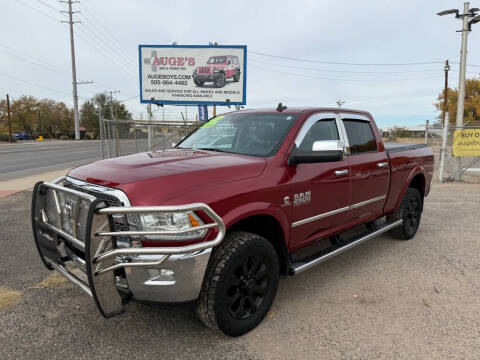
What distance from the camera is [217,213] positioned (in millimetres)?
2557

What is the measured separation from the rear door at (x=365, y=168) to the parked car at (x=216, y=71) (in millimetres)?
8141

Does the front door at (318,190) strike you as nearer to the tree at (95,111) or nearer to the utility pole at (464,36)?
the utility pole at (464,36)

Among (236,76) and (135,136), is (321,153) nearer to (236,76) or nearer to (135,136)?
(135,136)

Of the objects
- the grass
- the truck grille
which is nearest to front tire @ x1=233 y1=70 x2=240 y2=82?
the grass

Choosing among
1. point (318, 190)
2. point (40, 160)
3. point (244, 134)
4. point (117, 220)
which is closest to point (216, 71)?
point (244, 134)

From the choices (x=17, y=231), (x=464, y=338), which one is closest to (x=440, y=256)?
(x=464, y=338)

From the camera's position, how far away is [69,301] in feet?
11.3

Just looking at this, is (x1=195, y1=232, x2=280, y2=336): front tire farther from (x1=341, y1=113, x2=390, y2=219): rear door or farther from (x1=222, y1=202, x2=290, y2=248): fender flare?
(x1=341, y1=113, x2=390, y2=219): rear door

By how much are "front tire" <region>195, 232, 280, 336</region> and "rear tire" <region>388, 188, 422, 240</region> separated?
283cm

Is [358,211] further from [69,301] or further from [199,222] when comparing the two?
[69,301]

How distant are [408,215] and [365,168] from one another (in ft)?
5.69

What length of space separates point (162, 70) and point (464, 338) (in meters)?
11.4

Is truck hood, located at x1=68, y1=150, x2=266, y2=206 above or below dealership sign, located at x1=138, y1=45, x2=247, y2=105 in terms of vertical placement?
below

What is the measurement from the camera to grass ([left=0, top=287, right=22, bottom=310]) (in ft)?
11.1
